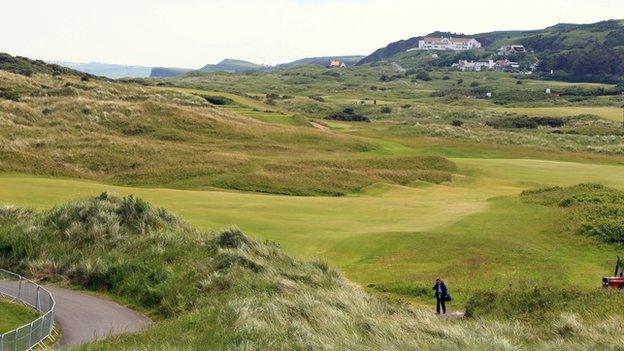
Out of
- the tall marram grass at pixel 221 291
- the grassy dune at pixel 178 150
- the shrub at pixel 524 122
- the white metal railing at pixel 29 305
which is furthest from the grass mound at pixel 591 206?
the shrub at pixel 524 122

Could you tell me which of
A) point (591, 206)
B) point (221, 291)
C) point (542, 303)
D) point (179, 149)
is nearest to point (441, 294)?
point (542, 303)

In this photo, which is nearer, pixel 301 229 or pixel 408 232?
pixel 408 232

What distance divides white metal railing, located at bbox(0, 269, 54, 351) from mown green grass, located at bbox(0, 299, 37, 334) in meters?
0.31

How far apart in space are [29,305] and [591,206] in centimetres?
2687

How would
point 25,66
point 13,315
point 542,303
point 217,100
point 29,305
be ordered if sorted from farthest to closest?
point 25,66 < point 217,100 < point 29,305 < point 13,315 < point 542,303

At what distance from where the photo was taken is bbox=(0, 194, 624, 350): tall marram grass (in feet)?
50.4

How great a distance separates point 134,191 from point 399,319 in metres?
28.7

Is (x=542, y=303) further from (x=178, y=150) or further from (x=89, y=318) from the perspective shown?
(x=178, y=150)

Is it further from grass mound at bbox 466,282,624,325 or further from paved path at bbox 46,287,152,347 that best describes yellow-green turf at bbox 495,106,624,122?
paved path at bbox 46,287,152,347

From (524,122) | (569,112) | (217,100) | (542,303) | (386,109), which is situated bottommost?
(569,112)

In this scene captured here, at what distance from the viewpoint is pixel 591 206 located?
1438 inches

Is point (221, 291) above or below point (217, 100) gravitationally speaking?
Answer: above

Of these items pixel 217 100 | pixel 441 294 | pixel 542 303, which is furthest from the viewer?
pixel 217 100

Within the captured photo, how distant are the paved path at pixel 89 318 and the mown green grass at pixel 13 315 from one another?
33.0 inches
